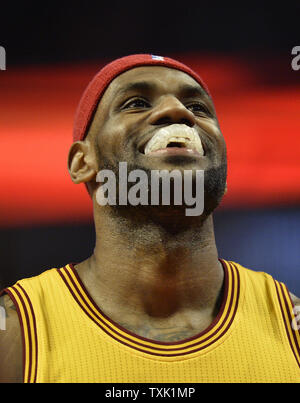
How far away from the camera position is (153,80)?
1762mm

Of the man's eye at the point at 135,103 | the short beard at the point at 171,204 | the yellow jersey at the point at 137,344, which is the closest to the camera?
the yellow jersey at the point at 137,344

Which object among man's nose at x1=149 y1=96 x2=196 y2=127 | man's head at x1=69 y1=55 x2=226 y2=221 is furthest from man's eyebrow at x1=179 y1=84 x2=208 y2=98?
man's nose at x1=149 y1=96 x2=196 y2=127

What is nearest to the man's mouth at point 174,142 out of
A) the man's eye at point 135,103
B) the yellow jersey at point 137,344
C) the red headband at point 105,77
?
the man's eye at point 135,103

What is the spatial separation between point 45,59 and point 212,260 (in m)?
1.12

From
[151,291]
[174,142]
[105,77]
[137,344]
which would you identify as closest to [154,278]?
[151,291]

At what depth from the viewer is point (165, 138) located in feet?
5.33

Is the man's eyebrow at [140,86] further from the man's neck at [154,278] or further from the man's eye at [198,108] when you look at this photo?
the man's neck at [154,278]

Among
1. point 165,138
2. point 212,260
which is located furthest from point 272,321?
point 165,138

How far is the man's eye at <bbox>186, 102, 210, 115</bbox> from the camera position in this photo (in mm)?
1810

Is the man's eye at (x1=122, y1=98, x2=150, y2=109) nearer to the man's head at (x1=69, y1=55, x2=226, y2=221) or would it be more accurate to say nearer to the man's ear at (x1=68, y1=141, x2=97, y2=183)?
the man's head at (x1=69, y1=55, x2=226, y2=221)

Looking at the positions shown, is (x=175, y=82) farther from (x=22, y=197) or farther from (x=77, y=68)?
(x=22, y=197)

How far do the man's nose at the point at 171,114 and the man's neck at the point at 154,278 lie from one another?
31cm

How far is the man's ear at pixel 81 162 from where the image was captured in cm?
180

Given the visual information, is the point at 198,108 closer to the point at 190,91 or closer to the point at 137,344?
the point at 190,91
